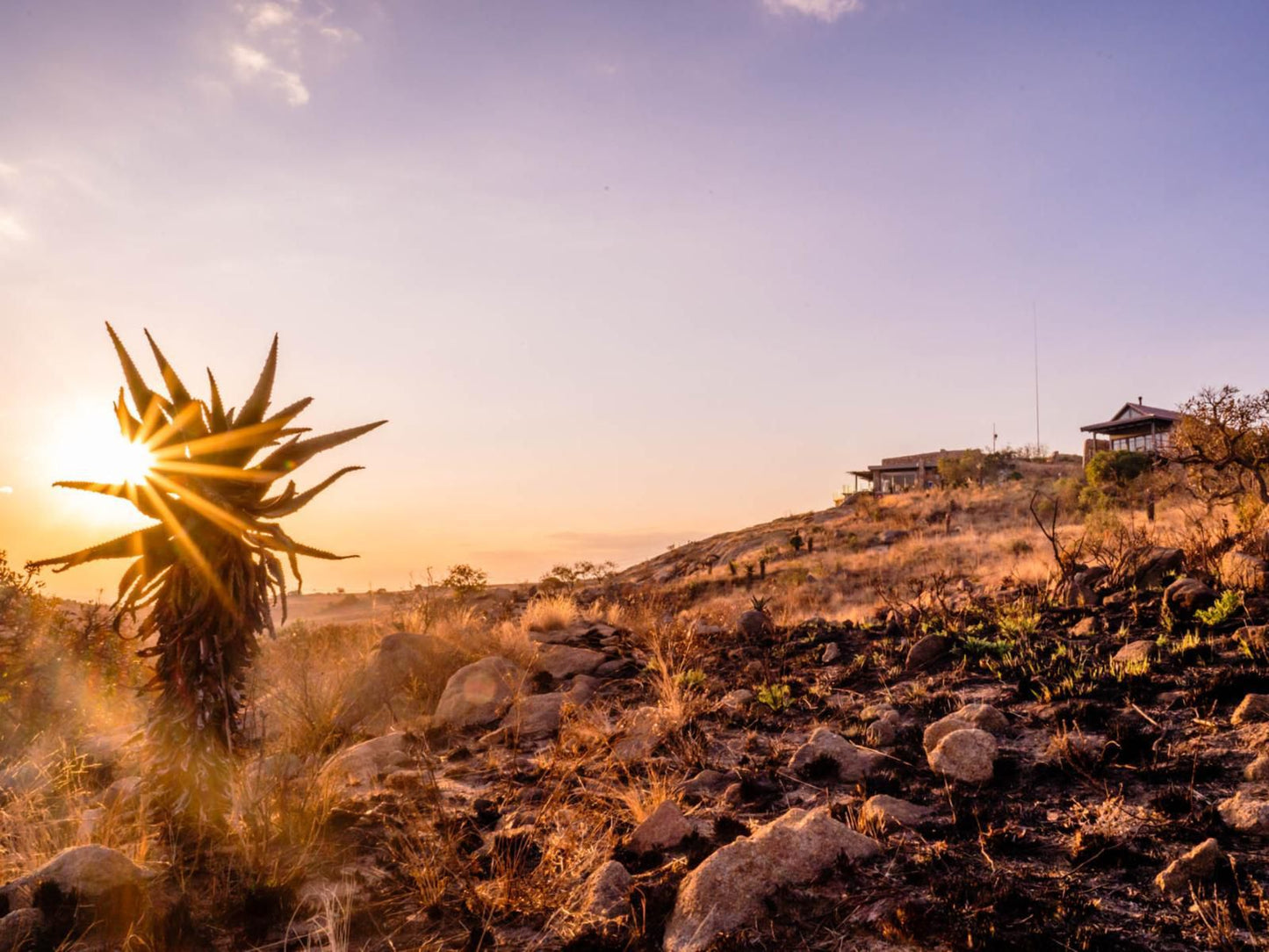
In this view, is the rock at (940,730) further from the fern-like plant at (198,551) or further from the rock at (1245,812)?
the fern-like plant at (198,551)

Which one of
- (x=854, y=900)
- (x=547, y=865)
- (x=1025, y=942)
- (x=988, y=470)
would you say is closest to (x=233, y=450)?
(x=547, y=865)

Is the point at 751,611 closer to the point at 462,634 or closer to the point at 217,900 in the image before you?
the point at 462,634

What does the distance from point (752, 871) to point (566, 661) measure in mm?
6583

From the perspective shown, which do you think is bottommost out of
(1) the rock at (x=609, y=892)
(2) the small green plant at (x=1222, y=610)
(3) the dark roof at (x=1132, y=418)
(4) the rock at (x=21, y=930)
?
(1) the rock at (x=609, y=892)

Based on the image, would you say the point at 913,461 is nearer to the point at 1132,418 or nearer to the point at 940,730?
the point at 1132,418

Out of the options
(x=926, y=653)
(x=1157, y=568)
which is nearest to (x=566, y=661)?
(x=926, y=653)

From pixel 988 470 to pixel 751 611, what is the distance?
48.0 meters

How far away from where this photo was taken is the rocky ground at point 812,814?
348 centimetres

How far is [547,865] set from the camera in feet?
14.1

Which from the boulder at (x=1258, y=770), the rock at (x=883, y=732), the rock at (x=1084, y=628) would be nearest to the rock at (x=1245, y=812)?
the boulder at (x=1258, y=770)

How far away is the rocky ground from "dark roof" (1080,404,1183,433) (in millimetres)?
53335

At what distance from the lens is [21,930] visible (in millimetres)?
3371

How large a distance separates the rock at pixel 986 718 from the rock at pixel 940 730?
0.09 meters

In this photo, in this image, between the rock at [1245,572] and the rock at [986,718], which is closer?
the rock at [986,718]
